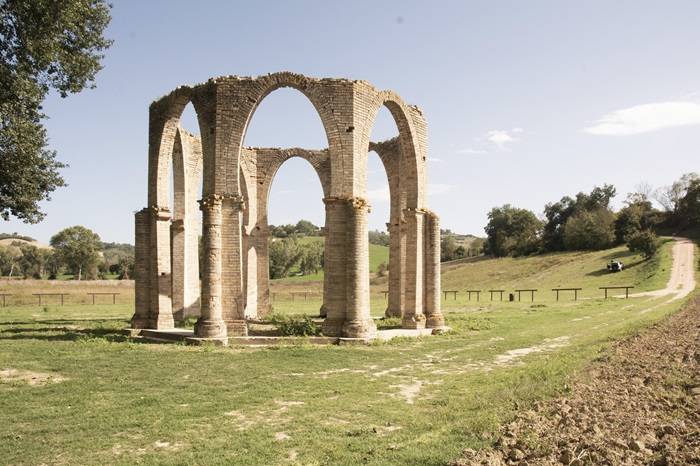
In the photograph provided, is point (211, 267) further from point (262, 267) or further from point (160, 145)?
point (262, 267)

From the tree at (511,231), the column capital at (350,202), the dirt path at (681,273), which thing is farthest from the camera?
the tree at (511,231)

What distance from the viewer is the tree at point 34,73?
16578 mm

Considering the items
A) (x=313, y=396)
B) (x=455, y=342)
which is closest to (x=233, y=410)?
(x=313, y=396)

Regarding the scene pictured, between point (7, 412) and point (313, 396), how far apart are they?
4511 mm

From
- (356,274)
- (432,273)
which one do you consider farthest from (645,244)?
(356,274)

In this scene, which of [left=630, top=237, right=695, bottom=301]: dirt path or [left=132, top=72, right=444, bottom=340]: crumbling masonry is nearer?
[left=132, top=72, right=444, bottom=340]: crumbling masonry

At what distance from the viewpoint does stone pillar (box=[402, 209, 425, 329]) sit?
1770cm

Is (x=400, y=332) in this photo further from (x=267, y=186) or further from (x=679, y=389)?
(x=267, y=186)

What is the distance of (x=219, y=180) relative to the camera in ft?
50.4

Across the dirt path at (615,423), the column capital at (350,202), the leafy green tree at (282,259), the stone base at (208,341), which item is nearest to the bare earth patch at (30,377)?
the stone base at (208,341)

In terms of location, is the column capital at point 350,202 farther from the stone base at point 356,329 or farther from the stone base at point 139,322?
the stone base at point 139,322

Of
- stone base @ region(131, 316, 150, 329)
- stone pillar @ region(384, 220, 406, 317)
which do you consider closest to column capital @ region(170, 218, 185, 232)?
stone base @ region(131, 316, 150, 329)

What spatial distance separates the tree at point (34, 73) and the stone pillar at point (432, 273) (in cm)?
1339

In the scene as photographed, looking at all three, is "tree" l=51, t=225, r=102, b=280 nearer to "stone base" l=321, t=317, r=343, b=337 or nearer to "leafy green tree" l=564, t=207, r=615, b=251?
"leafy green tree" l=564, t=207, r=615, b=251
